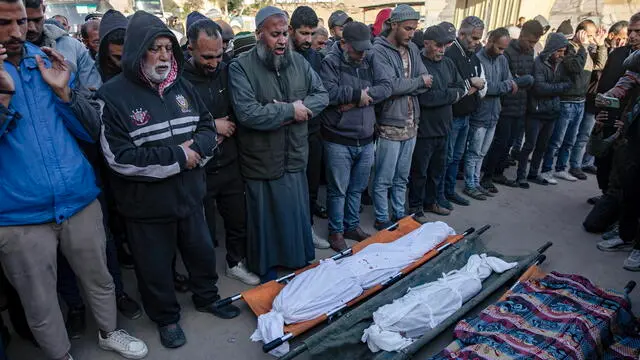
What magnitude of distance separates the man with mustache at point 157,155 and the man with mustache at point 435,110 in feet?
8.17

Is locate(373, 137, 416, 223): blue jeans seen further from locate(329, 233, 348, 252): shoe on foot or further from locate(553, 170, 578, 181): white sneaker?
locate(553, 170, 578, 181): white sneaker

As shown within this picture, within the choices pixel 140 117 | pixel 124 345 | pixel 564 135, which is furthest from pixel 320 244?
pixel 564 135

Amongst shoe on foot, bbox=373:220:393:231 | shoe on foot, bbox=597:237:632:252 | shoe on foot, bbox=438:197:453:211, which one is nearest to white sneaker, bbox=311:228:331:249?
shoe on foot, bbox=373:220:393:231

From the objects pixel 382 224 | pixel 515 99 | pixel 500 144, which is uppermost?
pixel 515 99

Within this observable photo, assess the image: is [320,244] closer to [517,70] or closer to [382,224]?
[382,224]

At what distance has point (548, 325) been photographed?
8.38 feet

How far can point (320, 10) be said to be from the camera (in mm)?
26188

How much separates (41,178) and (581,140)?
21.9ft

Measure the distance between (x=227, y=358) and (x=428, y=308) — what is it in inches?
56.2

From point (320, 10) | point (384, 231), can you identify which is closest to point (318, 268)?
point (384, 231)

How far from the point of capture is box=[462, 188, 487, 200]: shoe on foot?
544cm

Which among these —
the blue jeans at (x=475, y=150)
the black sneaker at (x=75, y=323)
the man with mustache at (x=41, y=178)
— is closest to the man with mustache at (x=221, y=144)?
the man with mustache at (x=41, y=178)

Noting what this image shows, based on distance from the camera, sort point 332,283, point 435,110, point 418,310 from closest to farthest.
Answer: point 418,310 < point 332,283 < point 435,110

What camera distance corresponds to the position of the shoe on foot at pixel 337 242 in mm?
4191
